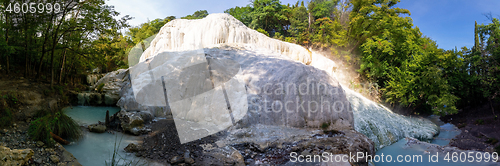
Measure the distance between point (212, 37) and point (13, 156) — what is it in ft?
31.4

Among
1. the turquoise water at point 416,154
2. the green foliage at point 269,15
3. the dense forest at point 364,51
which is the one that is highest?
the green foliage at point 269,15

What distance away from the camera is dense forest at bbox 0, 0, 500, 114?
8.09 m

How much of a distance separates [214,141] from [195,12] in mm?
30296

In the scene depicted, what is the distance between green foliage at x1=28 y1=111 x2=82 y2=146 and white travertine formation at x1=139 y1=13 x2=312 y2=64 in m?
7.50

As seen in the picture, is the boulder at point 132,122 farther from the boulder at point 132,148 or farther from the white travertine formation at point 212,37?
the white travertine formation at point 212,37

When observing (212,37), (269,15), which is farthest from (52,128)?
(269,15)

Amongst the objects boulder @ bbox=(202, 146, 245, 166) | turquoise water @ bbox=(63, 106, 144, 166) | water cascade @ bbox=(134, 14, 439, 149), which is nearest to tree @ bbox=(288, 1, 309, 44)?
water cascade @ bbox=(134, 14, 439, 149)

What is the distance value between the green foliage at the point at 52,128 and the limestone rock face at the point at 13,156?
0.94m

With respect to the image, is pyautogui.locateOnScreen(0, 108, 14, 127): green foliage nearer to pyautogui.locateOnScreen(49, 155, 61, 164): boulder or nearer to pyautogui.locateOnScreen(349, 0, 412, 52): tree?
pyautogui.locateOnScreen(49, 155, 61, 164): boulder

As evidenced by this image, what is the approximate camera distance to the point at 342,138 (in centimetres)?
607

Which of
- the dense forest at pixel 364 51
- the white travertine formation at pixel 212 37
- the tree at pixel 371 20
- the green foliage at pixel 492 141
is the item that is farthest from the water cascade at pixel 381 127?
the tree at pixel 371 20

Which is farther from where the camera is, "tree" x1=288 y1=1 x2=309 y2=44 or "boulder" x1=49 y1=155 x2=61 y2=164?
"tree" x1=288 y1=1 x2=309 y2=44

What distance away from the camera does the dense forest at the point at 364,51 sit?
8094 millimetres

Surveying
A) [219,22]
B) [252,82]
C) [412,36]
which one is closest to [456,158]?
[252,82]
